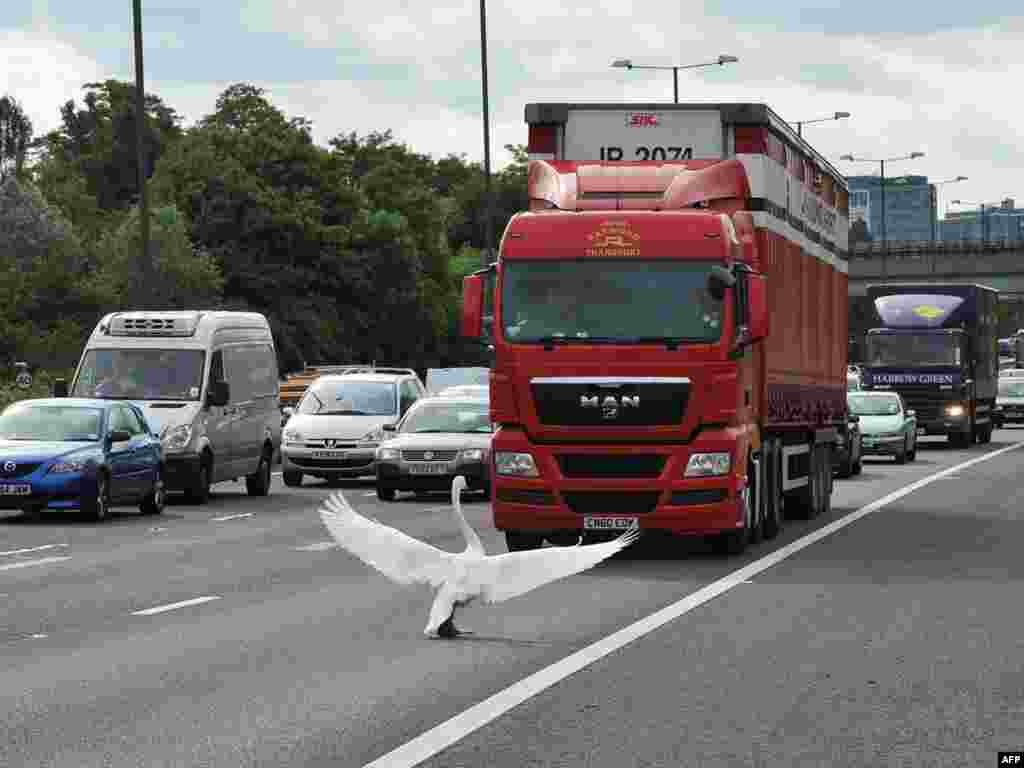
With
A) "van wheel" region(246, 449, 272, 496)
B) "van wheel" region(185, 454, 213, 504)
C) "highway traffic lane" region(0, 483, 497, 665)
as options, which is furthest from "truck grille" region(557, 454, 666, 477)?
"van wheel" region(246, 449, 272, 496)

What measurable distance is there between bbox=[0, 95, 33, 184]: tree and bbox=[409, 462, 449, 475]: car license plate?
5218 inches

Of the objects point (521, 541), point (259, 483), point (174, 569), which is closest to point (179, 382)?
point (259, 483)

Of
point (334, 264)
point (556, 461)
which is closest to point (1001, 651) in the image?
point (556, 461)

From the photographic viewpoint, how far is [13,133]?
16400 centimetres

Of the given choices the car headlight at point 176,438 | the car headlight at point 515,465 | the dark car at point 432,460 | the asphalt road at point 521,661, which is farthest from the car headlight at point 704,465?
the dark car at point 432,460

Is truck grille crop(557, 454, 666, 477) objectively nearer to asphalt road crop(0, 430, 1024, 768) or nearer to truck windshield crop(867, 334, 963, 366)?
asphalt road crop(0, 430, 1024, 768)

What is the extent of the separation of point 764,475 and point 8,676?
1142cm

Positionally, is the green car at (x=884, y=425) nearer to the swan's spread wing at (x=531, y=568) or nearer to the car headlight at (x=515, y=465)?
the car headlight at (x=515, y=465)

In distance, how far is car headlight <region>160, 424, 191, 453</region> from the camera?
31.3 meters

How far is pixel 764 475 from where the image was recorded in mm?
22656

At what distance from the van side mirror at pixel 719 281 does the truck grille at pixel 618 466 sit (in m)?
1.37

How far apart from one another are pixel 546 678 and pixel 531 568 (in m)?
0.84

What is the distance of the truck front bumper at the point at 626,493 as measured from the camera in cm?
2011

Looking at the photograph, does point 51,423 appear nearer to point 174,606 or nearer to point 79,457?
point 79,457
